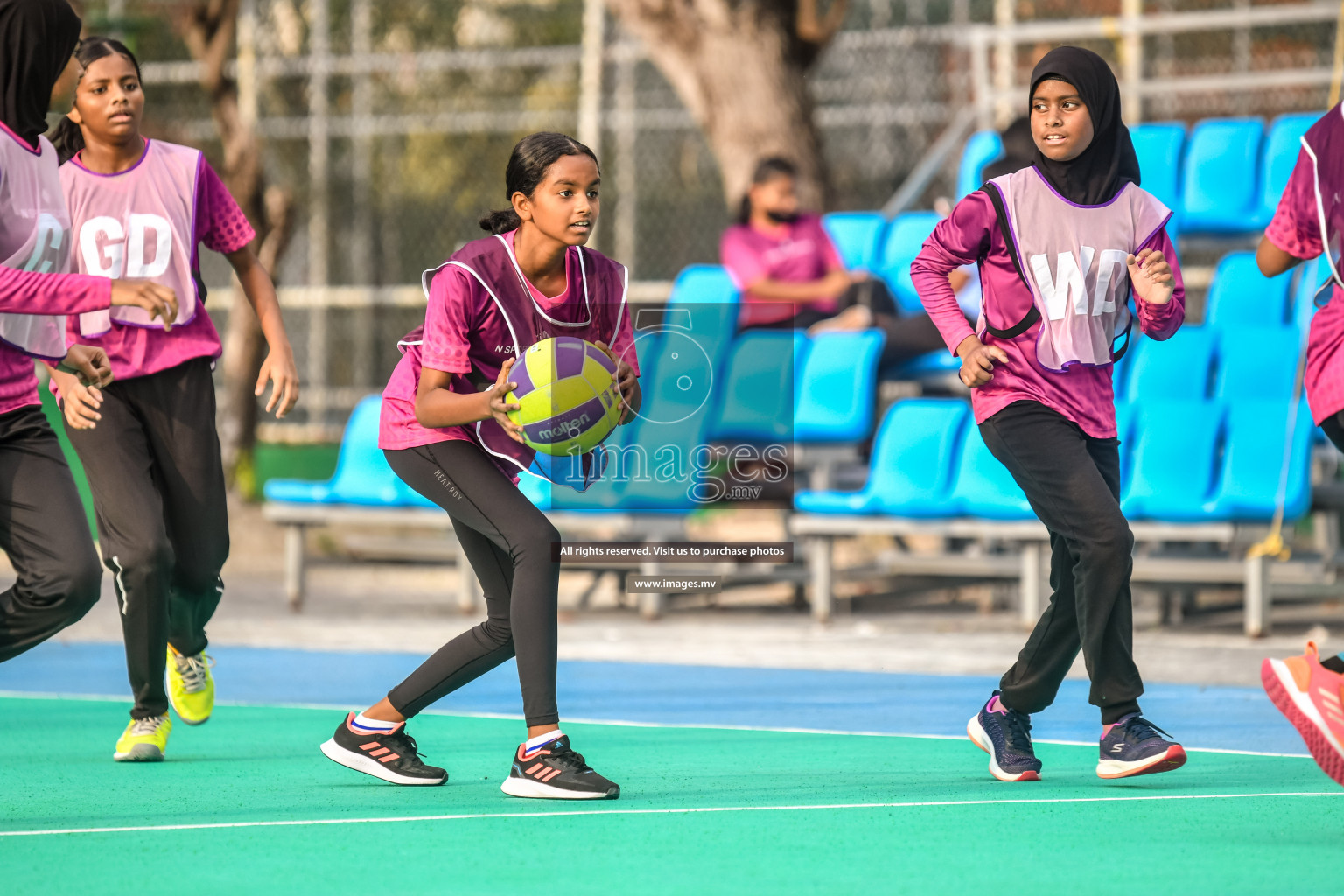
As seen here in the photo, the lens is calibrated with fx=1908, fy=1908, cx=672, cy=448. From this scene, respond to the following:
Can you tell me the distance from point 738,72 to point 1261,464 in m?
6.45

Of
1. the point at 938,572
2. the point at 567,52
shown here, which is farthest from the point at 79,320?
the point at 567,52

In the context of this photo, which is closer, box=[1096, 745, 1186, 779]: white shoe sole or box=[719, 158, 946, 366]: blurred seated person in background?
box=[1096, 745, 1186, 779]: white shoe sole

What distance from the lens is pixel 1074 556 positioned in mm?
5766

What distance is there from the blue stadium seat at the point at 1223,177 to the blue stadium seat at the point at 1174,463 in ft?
7.28

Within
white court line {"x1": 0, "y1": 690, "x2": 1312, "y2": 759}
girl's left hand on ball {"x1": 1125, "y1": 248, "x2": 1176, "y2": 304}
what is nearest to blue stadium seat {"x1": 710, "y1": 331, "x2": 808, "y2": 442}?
white court line {"x1": 0, "y1": 690, "x2": 1312, "y2": 759}

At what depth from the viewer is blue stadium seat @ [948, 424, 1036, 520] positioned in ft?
32.6

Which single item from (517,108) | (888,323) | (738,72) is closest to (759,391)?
(888,323)

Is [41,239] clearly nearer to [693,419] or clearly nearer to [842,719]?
[842,719]

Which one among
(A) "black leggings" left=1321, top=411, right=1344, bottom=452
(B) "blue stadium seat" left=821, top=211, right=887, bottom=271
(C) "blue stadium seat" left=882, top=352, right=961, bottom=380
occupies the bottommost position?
(C) "blue stadium seat" left=882, top=352, right=961, bottom=380

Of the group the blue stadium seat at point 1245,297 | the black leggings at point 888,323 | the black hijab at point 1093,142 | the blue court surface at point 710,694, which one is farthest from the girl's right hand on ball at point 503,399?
the blue stadium seat at point 1245,297

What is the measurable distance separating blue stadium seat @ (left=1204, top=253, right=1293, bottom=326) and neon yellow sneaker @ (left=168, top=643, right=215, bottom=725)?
6.58 metres

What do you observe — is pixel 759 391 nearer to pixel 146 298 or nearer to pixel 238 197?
pixel 238 197

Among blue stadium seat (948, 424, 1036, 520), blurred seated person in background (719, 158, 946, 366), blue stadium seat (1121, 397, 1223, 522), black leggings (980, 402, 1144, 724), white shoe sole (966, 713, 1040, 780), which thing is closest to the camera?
black leggings (980, 402, 1144, 724)

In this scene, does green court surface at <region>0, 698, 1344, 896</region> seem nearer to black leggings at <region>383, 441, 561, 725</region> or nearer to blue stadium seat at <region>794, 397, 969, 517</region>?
black leggings at <region>383, 441, 561, 725</region>
